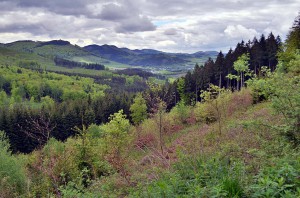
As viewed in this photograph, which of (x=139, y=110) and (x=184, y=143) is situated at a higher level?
(x=184, y=143)

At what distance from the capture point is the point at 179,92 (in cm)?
7638

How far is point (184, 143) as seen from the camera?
17.7 metres

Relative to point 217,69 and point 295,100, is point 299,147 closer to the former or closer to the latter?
point 295,100

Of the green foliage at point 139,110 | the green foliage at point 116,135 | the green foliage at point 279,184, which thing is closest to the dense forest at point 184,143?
the green foliage at point 279,184

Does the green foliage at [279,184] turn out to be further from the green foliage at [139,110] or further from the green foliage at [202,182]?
the green foliage at [139,110]

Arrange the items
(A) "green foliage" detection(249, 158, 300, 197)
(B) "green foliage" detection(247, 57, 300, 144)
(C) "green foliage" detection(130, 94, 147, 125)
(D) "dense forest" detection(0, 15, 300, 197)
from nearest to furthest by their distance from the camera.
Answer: (A) "green foliage" detection(249, 158, 300, 197) < (D) "dense forest" detection(0, 15, 300, 197) < (B) "green foliage" detection(247, 57, 300, 144) < (C) "green foliage" detection(130, 94, 147, 125)

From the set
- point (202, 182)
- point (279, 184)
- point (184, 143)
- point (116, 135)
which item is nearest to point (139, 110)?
point (116, 135)

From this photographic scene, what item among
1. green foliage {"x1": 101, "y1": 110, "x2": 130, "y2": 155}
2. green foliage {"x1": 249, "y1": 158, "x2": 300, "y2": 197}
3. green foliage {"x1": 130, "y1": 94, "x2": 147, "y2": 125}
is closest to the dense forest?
green foliage {"x1": 249, "y1": 158, "x2": 300, "y2": 197}

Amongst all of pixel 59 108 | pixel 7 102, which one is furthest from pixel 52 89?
pixel 59 108

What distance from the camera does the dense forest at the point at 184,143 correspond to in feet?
20.8

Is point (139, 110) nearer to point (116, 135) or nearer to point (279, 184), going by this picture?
point (116, 135)

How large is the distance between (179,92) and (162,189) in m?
71.0

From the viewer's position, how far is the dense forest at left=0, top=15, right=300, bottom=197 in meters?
6.35

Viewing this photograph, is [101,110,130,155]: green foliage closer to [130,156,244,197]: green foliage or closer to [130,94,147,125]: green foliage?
[130,156,244,197]: green foliage
